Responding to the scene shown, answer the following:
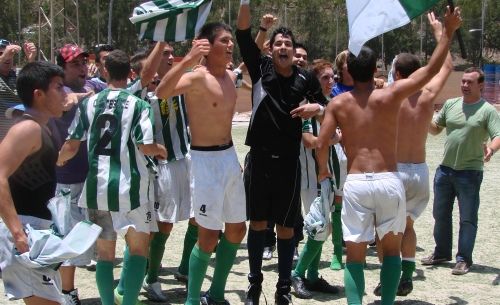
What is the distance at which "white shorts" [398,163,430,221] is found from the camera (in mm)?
6125

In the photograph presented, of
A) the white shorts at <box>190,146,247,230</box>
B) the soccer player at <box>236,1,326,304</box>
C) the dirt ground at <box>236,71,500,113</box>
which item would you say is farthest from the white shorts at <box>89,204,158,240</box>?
the dirt ground at <box>236,71,500,113</box>

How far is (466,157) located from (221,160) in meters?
3.04

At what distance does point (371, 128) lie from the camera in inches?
203

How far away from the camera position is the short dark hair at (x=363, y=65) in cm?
523

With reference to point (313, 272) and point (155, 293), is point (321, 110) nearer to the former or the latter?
point (313, 272)

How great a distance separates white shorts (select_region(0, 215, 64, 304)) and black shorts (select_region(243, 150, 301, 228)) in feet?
7.33

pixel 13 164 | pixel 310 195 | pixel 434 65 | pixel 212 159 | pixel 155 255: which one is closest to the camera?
pixel 13 164

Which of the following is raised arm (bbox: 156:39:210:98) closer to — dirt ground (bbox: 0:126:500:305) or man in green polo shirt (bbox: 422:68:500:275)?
dirt ground (bbox: 0:126:500:305)

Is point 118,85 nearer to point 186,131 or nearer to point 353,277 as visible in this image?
point 186,131

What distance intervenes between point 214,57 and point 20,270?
244 cm

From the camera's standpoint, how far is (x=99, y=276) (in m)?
5.25

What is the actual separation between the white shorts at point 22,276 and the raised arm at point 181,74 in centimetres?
167

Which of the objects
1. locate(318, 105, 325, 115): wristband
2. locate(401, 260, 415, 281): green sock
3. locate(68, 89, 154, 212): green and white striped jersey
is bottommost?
locate(401, 260, 415, 281): green sock

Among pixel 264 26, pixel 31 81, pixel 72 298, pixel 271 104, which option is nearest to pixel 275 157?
pixel 271 104
